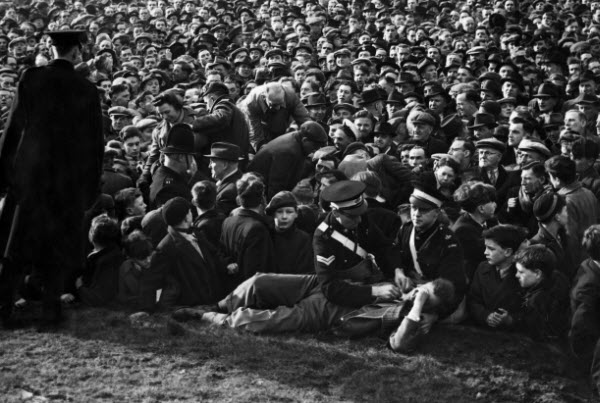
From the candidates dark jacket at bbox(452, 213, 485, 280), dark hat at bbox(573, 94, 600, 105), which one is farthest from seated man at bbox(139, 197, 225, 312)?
dark hat at bbox(573, 94, 600, 105)

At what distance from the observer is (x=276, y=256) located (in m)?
8.01

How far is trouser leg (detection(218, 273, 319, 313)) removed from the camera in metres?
7.50

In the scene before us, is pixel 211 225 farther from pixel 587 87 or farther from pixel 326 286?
pixel 587 87

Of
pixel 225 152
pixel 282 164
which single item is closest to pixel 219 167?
pixel 225 152

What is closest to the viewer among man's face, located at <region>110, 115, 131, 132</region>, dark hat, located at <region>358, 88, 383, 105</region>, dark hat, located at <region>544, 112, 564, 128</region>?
dark hat, located at <region>544, 112, 564, 128</region>

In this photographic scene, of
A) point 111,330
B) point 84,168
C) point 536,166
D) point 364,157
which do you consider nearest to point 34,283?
point 111,330

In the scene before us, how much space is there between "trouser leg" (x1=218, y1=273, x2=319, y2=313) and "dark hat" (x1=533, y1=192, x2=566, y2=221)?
2.15 meters

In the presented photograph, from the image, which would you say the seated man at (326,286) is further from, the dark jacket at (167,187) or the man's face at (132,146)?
the man's face at (132,146)

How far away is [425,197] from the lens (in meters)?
7.15

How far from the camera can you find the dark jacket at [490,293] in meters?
7.14

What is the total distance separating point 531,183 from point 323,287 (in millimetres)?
2696

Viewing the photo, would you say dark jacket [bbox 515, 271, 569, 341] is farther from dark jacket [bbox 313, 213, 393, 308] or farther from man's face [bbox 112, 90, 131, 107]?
man's face [bbox 112, 90, 131, 107]

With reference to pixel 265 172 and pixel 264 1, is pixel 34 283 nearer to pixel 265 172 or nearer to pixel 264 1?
pixel 265 172

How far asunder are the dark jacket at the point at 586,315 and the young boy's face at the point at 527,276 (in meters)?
0.37
